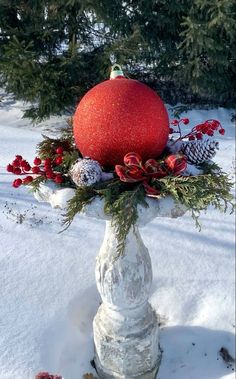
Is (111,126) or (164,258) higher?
(111,126)

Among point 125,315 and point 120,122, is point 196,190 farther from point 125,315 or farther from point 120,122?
point 125,315

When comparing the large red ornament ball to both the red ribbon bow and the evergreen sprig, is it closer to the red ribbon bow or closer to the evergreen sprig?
the red ribbon bow

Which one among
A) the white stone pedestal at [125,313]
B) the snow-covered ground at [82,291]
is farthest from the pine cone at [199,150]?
the snow-covered ground at [82,291]

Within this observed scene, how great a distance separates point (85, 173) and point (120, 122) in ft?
0.87

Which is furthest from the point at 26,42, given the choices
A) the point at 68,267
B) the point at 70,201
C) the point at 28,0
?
the point at 70,201

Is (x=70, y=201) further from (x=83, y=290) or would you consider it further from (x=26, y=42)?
(x=26, y=42)

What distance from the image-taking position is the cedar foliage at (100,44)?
15.6ft

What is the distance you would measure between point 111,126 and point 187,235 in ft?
7.42

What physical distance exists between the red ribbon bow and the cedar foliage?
334 centimetres

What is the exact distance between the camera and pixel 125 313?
2240 mm

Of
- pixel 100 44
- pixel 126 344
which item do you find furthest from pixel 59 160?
pixel 100 44

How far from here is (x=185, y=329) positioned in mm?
2838

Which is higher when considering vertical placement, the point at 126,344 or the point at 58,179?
the point at 58,179

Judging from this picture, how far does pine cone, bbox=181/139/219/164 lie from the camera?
6.09ft
